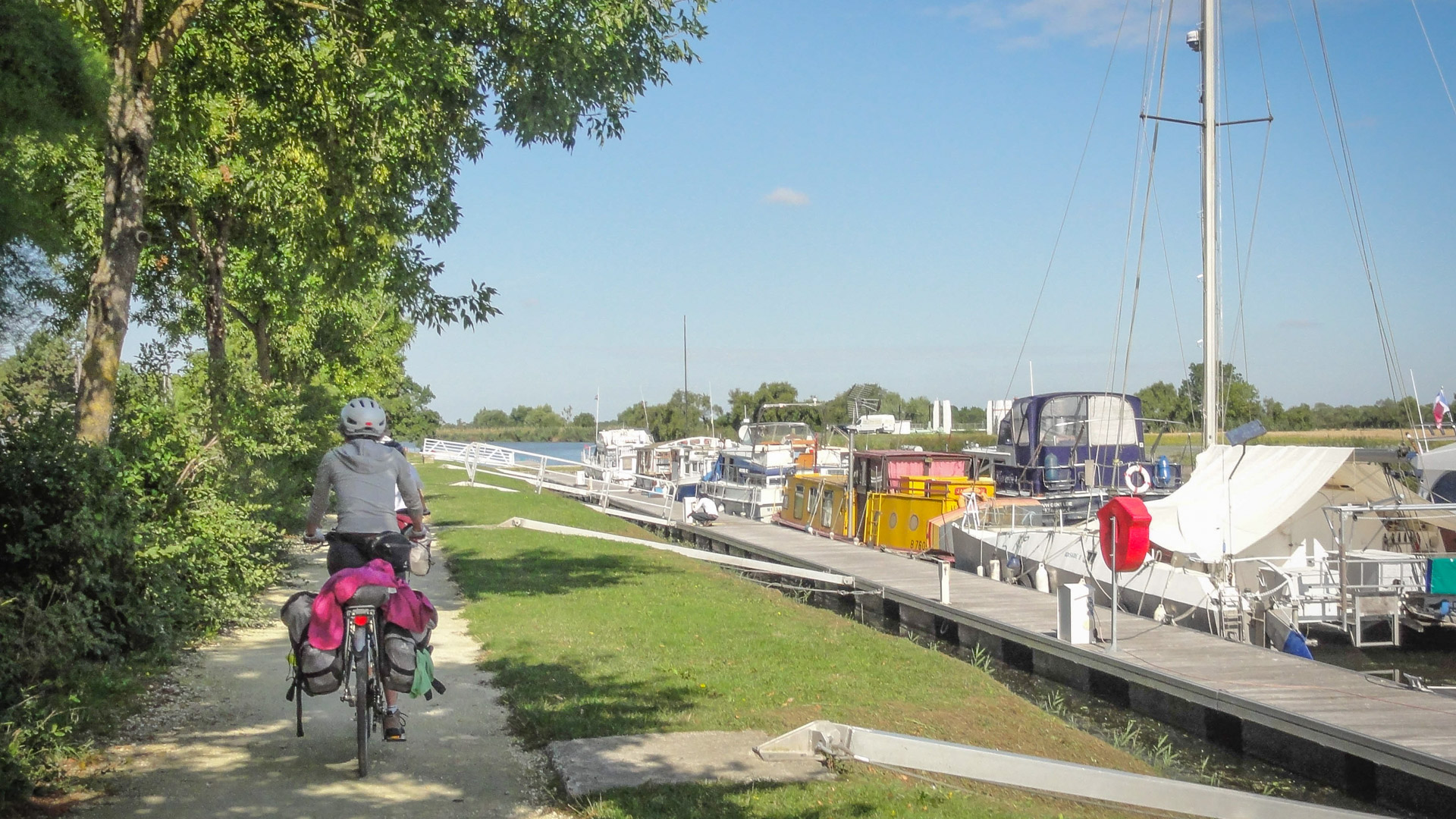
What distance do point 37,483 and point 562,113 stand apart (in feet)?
20.7

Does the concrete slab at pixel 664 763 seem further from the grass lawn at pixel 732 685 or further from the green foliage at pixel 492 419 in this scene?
the green foliage at pixel 492 419

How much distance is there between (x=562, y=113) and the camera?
11.7 m

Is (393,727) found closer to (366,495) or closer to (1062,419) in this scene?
(366,495)

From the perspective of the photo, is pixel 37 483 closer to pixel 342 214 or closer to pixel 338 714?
pixel 338 714

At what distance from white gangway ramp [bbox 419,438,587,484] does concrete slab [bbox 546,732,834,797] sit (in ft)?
110

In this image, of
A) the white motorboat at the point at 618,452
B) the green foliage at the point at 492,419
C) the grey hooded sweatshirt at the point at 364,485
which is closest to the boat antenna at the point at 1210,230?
the grey hooded sweatshirt at the point at 364,485

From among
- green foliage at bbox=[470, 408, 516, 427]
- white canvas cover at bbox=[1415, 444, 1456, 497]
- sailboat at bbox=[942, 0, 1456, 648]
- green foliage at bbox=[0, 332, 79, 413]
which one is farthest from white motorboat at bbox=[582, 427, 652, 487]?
green foliage at bbox=[470, 408, 516, 427]

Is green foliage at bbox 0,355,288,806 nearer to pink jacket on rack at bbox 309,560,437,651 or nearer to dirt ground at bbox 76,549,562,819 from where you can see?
dirt ground at bbox 76,549,562,819

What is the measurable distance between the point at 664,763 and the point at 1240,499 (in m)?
12.9

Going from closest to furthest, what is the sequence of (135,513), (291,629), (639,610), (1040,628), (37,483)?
(291,629) → (37,483) → (135,513) → (639,610) → (1040,628)

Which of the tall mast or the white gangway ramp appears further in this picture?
the white gangway ramp

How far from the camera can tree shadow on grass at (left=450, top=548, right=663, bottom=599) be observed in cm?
1430

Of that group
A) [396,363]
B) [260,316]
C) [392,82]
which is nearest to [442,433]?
[396,363]

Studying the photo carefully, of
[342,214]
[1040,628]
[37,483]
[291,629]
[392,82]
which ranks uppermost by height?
[392,82]
